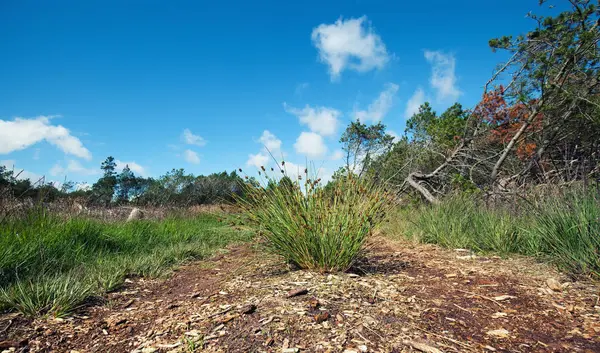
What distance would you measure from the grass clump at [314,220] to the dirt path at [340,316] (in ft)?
0.68

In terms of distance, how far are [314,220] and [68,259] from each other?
2.84m

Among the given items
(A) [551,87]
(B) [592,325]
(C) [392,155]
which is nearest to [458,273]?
(B) [592,325]

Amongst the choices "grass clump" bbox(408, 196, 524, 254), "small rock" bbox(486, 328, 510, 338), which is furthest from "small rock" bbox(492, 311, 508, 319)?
"grass clump" bbox(408, 196, 524, 254)

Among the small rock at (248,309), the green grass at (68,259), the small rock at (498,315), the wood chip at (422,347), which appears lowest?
the wood chip at (422,347)

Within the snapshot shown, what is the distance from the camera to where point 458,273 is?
3000 millimetres

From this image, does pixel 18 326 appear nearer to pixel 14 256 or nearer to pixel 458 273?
pixel 14 256

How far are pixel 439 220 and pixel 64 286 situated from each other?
4.68 meters

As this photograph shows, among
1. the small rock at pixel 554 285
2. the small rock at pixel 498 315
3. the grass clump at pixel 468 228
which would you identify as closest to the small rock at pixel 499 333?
the small rock at pixel 498 315

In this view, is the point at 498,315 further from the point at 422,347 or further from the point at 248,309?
the point at 248,309

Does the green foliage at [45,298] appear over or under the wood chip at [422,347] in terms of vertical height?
over

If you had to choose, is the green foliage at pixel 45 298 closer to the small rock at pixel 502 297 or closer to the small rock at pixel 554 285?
the small rock at pixel 502 297

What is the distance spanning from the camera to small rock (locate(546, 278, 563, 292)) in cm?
253

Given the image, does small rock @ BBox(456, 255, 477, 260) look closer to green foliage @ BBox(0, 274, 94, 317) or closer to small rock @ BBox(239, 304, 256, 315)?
small rock @ BBox(239, 304, 256, 315)

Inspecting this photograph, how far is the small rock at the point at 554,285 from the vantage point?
2533 millimetres
